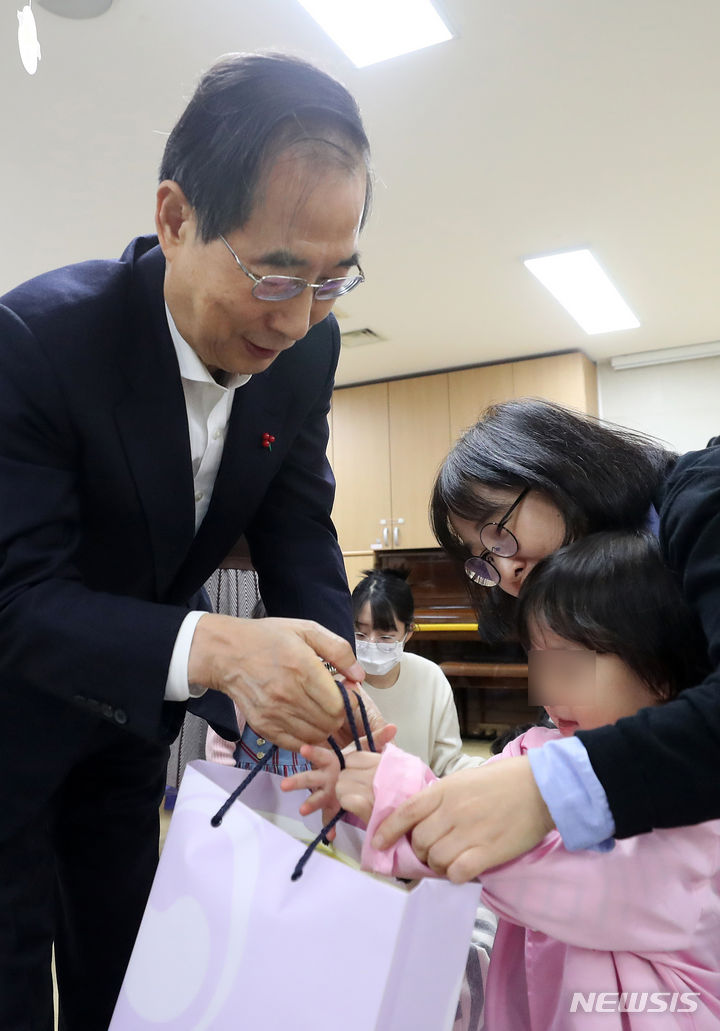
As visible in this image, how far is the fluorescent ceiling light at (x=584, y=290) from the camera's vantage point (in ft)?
13.1

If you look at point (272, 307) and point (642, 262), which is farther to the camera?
point (642, 262)

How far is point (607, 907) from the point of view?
0.69 meters

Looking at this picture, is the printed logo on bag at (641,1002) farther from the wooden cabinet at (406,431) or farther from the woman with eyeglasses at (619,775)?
the wooden cabinet at (406,431)

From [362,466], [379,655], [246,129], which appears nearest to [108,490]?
[246,129]

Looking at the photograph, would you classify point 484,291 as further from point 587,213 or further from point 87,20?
point 87,20

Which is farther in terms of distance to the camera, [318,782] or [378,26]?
[378,26]

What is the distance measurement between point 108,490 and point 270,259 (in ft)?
1.00

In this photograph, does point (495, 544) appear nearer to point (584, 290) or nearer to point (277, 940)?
point (277, 940)

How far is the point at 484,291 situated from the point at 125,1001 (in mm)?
4099

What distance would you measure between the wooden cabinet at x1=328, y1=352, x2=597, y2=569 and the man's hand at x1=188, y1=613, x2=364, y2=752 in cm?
478

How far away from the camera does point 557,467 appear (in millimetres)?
1038

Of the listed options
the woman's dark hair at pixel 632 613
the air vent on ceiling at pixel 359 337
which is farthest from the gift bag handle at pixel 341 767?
the air vent on ceiling at pixel 359 337

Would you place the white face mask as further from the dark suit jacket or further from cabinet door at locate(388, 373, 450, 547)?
cabinet door at locate(388, 373, 450, 547)

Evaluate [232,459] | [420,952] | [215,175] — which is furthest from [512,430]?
[420,952]
